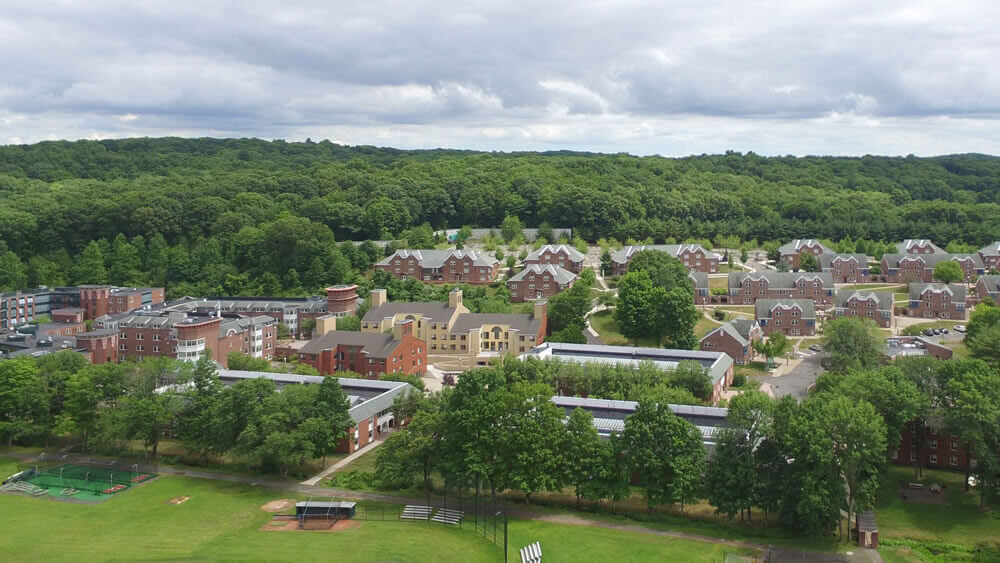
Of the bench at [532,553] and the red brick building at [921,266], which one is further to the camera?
the red brick building at [921,266]

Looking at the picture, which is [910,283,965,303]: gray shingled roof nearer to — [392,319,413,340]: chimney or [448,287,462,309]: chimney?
[448,287,462,309]: chimney

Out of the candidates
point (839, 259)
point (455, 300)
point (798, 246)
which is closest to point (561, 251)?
point (455, 300)

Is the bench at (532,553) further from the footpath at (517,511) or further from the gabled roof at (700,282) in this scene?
the gabled roof at (700,282)

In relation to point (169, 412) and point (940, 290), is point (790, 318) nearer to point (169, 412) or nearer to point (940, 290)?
point (940, 290)

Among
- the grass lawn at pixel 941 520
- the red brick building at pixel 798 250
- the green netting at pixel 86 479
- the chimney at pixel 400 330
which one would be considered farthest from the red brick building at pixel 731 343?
the green netting at pixel 86 479

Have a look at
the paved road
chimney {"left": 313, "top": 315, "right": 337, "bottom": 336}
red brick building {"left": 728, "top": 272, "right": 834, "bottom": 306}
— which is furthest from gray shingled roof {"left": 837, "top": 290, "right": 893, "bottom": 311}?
chimney {"left": 313, "top": 315, "right": 337, "bottom": 336}

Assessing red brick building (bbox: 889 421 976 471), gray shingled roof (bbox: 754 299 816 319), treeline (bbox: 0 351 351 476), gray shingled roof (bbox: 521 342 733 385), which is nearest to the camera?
red brick building (bbox: 889 421 976 471)
